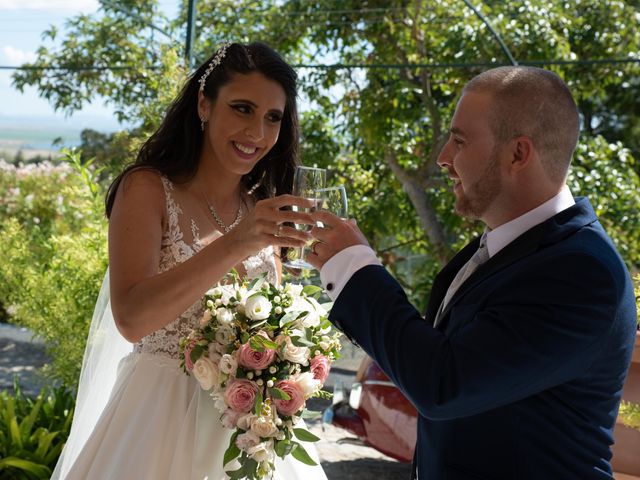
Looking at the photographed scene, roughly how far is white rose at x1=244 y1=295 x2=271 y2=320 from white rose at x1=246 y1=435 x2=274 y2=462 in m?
0.33

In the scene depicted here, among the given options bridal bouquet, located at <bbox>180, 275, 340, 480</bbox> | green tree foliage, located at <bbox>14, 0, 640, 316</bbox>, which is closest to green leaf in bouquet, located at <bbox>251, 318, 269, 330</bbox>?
bridal bouquet, located at <bbox>180, 275, 340, 480</bbox>

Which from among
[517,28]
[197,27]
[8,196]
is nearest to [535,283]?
[517,28]

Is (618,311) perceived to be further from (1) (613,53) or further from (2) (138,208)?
(1) (613,53)

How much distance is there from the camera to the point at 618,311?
161 centimetres

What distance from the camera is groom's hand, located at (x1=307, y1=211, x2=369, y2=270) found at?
1771 millimetres

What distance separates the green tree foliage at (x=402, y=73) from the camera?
6.37 meters

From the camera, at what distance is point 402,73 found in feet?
22.5

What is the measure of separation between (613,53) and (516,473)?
578 centimetres

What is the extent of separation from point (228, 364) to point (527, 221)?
0.90 metres

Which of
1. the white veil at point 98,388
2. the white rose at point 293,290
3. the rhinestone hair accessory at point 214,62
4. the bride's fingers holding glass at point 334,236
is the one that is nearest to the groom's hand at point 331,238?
the bride's fingers holding glass at point 334,236

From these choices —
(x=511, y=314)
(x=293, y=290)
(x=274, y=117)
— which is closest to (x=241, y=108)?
(x=274, y=117)

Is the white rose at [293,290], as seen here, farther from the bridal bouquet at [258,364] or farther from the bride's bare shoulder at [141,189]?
the bride's bare shoulder at [141,189]

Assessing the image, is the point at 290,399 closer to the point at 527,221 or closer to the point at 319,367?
the point at 319,367

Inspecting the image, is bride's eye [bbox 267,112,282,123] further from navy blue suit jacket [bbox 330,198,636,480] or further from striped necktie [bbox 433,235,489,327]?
navy blue suit jacket [bbox 330,198,636,480]
